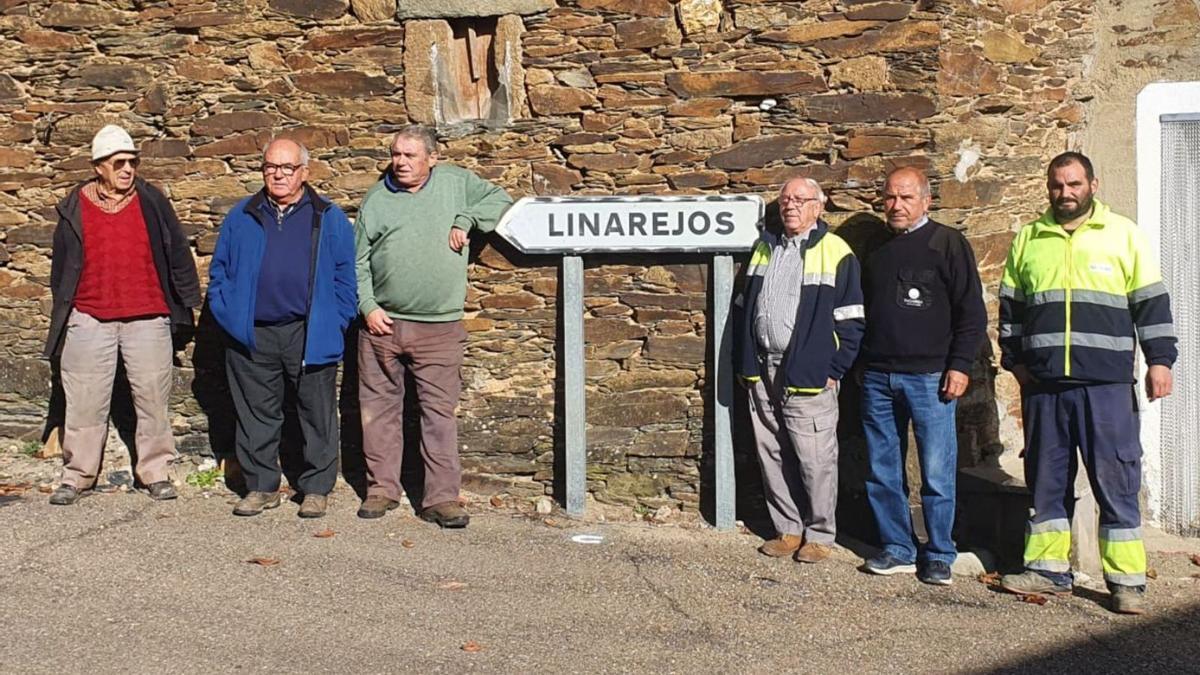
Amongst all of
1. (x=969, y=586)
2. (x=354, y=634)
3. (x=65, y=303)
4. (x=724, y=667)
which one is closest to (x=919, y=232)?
(x=969, y=586)

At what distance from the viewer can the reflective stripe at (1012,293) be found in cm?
623

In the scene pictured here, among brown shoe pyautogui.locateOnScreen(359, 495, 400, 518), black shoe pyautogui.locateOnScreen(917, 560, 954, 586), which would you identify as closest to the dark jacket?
brown shoe pyautogui.locateOnScreen(359, 495, 400, 518)

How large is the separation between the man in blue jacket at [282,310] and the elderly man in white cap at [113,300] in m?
0.42

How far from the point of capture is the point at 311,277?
6961 millimetres

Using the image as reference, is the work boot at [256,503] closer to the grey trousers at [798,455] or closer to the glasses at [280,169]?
the glasses at [280,169]

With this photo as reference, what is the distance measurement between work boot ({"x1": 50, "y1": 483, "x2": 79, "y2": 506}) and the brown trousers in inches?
60.4

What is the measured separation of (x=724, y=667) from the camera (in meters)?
5.30

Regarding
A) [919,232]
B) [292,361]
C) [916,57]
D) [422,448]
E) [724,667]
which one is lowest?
[724,667]

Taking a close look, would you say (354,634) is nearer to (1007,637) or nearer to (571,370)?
(571,370)

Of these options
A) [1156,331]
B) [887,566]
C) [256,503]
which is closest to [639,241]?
[887,566]

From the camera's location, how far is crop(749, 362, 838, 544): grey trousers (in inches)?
259

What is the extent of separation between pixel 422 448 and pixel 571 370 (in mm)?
853

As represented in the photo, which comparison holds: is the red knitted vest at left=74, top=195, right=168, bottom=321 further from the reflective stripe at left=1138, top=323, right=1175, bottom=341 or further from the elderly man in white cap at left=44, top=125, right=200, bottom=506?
the reflective stripe at left=1138, top=323, right=1175, bottom=341

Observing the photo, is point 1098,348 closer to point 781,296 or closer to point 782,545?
point 781,296
